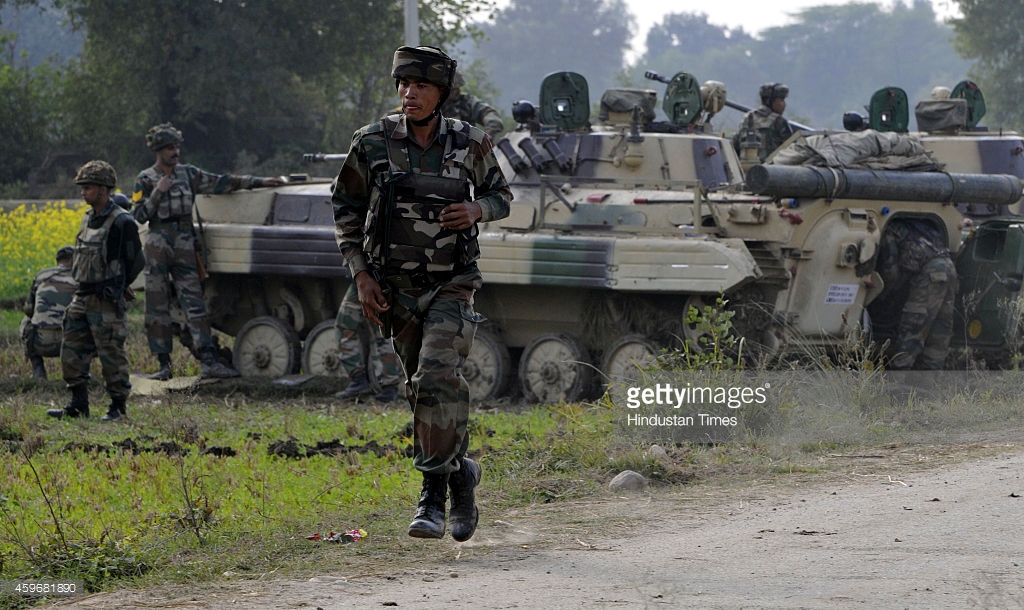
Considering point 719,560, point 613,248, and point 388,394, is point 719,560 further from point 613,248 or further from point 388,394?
point 388,394

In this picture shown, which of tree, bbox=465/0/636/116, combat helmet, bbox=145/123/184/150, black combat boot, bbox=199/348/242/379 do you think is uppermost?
tree, bbox=465/0/636/116

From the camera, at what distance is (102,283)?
1021 centimetres

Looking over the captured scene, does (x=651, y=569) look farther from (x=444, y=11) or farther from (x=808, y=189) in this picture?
(x=444, y=11)

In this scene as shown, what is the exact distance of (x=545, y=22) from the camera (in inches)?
3642

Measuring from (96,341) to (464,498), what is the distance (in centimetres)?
508

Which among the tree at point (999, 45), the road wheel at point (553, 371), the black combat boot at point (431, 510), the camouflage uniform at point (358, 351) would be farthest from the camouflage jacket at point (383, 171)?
the tree at point (999, 45)

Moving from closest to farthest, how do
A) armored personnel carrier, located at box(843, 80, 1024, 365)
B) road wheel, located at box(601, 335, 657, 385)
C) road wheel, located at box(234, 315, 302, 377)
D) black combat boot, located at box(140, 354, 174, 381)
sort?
road wheel, located at box(601, 335, 657, 385) → armored personnel carrier, located at box(843, 80, 1024, 365) → black combat boot, located at box(140, 354, 174, 381) → road wheel, located at box(234, 315, 302, 377)

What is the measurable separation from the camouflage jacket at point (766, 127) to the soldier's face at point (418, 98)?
9.41 metres

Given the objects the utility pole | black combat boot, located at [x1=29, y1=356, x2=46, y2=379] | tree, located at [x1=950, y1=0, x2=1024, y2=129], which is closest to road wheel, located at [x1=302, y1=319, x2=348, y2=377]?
black combat boot, located at [x1=29, y1=356, x2=46, y2=379]

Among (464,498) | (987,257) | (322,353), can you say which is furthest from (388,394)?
(464,498)

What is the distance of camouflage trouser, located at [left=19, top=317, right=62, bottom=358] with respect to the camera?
40.9 feet

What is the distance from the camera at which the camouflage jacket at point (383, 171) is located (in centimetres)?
579

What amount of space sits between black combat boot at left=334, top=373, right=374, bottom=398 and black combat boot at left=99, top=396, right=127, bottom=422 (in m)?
2.05
